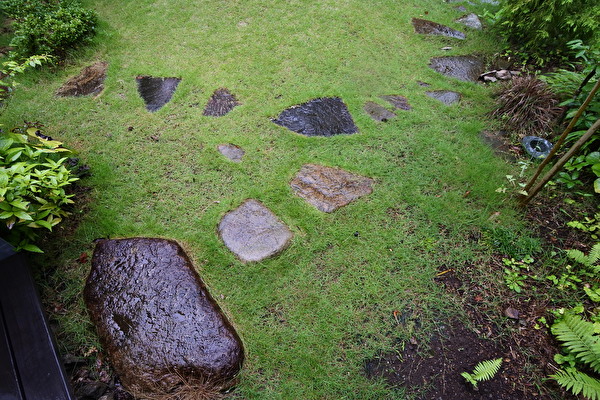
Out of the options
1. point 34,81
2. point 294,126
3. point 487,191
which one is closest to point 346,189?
point 294,126

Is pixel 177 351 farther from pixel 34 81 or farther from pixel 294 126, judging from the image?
pixel 34 81

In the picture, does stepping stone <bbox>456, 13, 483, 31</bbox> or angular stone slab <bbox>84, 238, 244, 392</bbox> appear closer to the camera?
angular stone slab <bbox>84, 238, 244, 392</bbox>

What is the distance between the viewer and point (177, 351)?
2129mm

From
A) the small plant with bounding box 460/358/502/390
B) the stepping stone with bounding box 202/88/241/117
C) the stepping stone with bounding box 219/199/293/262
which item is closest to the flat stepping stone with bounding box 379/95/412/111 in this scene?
the stepping stone with bounding box 202/88/241/117

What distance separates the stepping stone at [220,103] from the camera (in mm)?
3887

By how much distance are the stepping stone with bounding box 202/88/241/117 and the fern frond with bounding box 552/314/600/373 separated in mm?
3679

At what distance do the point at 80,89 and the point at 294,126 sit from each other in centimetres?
285

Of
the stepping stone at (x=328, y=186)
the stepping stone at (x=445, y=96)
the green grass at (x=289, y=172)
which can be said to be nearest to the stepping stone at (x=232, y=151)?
the green grass at (x=289, y=172)

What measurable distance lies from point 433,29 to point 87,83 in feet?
17.7

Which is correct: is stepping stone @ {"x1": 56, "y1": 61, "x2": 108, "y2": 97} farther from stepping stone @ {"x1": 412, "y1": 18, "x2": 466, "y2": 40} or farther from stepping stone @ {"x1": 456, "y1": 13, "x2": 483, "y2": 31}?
stepping stone @ {"x1": 456, "y1": 13, "x2": 483, "y2": 31}

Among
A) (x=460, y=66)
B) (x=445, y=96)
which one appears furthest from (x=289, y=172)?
(x=460, y=66)

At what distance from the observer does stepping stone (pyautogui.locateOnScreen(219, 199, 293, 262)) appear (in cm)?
270

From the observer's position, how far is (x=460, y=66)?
479 cm

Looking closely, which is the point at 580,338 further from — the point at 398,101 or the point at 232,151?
the point at 232,151
